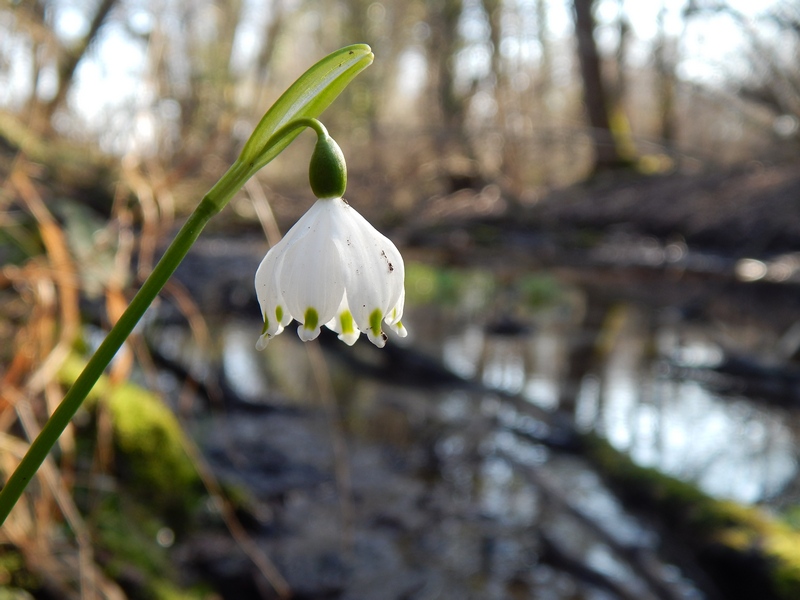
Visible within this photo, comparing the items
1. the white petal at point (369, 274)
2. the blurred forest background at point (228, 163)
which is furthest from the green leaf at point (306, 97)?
the blurred forest background at point (228, 163)

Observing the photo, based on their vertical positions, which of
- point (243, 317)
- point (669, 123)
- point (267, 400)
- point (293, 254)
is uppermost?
point (669, 123)

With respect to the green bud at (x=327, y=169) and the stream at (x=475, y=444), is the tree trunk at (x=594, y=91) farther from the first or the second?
the green bud at (x=327, y=169)

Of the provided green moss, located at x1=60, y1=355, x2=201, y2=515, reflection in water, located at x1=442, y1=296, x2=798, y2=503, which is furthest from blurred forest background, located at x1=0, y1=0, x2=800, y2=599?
reflection in water, located at x1=442, y1=296, x2=798, y2=503

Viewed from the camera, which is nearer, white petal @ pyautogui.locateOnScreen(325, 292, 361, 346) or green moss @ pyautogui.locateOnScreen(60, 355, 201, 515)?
white petal @ pyautogui.locateOnScreen(325, 292, 361, 346)

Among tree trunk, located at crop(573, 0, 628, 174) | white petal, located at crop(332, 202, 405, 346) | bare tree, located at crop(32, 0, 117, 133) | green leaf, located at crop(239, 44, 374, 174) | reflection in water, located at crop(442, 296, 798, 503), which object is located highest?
tree trunk, located at crop(573, 0, 628, 174)

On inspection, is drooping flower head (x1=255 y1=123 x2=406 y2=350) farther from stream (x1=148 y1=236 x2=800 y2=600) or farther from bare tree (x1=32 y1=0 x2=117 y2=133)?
bare tree (x1=32 y1=0 x2=117 y2=133)

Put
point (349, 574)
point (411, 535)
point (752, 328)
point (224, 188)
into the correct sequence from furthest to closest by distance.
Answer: point (752, 328) → point (411, 535) → point (349, 574) → point (224, 188)

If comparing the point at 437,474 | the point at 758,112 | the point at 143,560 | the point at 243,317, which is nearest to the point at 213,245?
the point at 243,317

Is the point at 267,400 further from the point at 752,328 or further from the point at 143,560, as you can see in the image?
the point at 752,328
